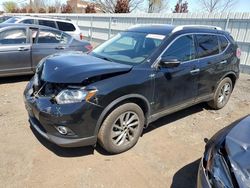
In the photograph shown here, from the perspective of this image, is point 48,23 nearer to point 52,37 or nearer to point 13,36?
point 52,37

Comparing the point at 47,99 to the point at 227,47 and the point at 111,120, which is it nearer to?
the point at 111,120

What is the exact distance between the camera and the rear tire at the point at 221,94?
5039 mm

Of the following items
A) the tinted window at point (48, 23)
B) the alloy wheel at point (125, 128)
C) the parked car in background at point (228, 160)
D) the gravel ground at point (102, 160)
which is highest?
the tinted window at point (48, 23)

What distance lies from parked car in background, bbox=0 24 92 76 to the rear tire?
4.27 metres

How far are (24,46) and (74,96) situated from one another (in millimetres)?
4085

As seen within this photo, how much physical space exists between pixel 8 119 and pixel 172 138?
9.71ft

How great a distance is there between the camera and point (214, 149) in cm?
220

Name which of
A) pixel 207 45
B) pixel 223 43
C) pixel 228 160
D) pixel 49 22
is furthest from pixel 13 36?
pixel 228 160

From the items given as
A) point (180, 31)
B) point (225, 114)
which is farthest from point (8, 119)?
point (225, 114)

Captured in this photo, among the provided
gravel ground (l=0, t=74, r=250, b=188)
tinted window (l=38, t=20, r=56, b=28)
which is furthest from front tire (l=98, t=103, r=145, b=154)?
Result: tinted window (l=38, t=20, r=56, b=28)

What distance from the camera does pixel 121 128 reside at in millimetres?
3369

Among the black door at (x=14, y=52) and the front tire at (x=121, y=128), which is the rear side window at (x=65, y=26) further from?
the front tire at (x=121, y=128)

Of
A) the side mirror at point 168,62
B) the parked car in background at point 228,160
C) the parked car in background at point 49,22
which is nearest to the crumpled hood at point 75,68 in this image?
the side mirror at point 168,62

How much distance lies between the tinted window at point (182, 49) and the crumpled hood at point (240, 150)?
169cm
